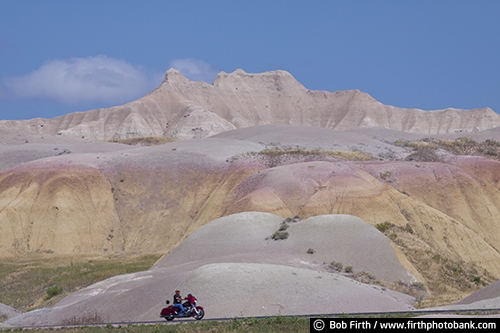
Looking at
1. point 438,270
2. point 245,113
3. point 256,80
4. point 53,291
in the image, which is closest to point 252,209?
point 438,270

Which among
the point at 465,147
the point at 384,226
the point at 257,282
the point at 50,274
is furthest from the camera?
the point at 465,147

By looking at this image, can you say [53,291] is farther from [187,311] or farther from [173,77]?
[173,77]

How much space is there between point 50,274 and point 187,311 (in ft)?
83.2

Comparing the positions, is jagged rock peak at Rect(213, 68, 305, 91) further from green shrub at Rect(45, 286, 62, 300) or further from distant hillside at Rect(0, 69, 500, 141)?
green shrub at Rect(45, 286, 62, 300)

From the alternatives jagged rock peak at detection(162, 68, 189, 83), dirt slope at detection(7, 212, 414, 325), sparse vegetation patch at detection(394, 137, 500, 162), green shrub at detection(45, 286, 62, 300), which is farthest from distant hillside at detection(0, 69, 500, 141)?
dirt slope at detection(7, 212, 414, 325)

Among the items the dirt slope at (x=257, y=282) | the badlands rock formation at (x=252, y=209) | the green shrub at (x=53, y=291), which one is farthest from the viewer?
the green shrub at (x=53, y=291)

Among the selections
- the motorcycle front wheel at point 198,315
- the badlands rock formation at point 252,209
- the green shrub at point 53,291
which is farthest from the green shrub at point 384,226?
the motorcycle front wheel at point 198,315

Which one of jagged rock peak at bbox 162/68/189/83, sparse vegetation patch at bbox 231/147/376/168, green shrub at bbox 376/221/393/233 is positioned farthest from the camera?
jagged rock peak at bbox 162/68/189/83

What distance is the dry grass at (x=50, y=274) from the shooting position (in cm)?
3762

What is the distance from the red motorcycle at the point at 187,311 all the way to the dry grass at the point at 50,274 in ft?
45.1

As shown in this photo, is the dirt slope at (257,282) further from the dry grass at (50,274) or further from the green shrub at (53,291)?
the dry grass at (50,274)

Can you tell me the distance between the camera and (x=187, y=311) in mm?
20766

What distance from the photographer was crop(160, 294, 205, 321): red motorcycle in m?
20.7

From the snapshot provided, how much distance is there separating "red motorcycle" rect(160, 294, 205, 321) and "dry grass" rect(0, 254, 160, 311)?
13748 mm
